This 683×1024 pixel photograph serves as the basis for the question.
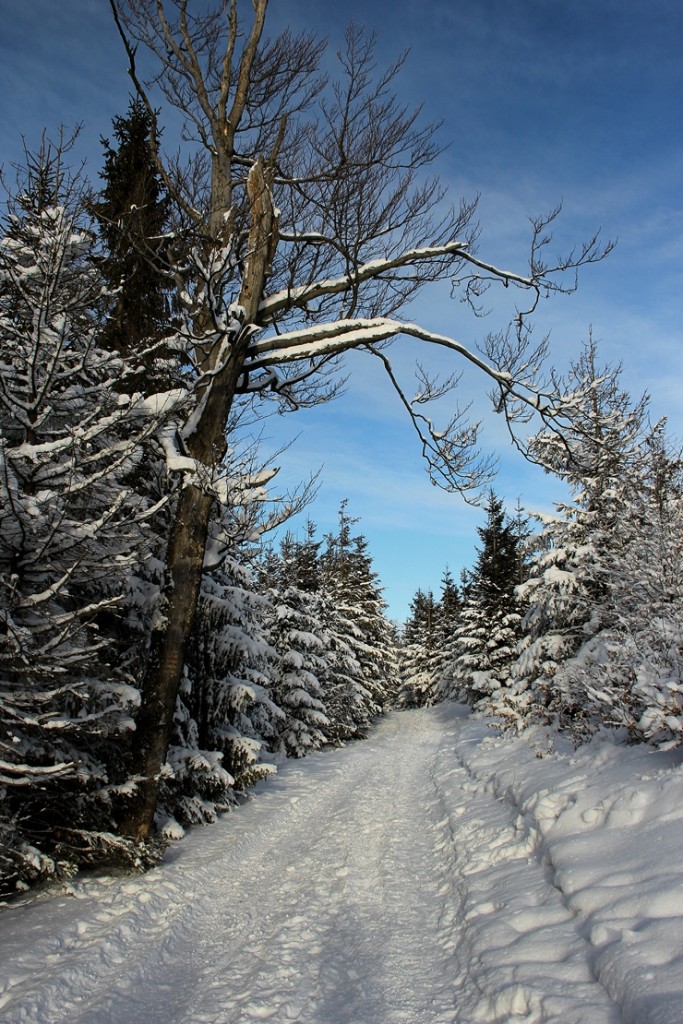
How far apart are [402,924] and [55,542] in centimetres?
392

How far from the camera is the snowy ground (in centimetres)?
290

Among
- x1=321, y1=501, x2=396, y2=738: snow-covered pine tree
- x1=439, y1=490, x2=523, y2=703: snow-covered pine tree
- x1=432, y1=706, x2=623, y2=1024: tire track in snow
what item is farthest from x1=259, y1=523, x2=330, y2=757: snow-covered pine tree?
x1=432, y1=706, x2=623, y2=1024: tire track in snow

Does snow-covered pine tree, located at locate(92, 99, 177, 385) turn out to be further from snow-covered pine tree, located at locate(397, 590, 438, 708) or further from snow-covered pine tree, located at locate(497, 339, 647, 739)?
snow-covered pine tree, located at locate(397, 590, 438, 708)

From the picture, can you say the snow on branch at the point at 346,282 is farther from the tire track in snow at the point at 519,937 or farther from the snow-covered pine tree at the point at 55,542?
the tire track in snow at the point at 519,937

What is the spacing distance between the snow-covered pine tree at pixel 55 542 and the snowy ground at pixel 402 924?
0.70 metres

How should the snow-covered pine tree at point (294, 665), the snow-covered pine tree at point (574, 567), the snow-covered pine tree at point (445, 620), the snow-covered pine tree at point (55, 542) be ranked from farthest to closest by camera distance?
the snow-covered pine tree at point (445, 620)
the snow-covered pine tree at point (294, 665)
the snow-covered pine tree at point (574, 567)
the snow-covered pine tree at point (55, 542)

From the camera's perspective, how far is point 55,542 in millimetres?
4254

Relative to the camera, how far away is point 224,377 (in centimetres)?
607

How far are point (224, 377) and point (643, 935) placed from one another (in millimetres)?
5639

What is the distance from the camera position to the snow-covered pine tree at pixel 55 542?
13.0 feet

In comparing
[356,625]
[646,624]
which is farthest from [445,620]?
[646,624]

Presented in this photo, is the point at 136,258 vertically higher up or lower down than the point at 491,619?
higher up

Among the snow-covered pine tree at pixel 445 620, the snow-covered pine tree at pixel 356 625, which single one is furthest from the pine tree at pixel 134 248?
the snow-covered pine tree at pixel 445 620

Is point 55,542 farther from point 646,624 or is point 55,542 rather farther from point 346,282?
point 646,624
